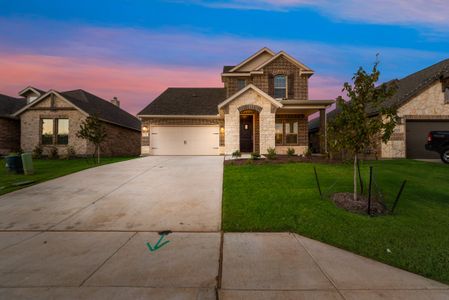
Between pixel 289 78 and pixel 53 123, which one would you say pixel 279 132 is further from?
pixel 53 123

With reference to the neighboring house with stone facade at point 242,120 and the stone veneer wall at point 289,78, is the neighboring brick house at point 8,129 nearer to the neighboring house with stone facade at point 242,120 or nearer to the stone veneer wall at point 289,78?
the neighboring house with stone facade at point 242,120

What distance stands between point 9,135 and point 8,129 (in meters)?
0.53

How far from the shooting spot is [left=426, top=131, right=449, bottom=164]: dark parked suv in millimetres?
12086

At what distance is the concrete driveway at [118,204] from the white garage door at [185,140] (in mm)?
8862

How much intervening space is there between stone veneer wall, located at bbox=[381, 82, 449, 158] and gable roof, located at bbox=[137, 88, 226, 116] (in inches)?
509

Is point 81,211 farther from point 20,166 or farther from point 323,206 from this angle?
point 20,166

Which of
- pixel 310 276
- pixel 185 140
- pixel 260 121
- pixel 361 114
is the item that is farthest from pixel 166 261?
pixel 185 140

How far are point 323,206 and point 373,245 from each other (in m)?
1.72

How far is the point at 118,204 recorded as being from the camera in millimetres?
6125

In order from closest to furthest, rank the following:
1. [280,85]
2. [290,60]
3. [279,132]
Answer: [290,60]
[279,132]
[280,85]

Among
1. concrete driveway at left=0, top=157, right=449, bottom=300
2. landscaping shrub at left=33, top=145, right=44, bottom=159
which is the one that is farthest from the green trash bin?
landscaping shrub at left=33, top=145, right=44, bottom=159

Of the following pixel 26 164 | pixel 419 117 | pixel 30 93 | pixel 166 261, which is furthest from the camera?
pixel 30 93

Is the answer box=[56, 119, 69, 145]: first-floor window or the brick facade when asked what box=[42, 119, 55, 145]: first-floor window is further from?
box=[56, 119, 69, 145]: first-floor window

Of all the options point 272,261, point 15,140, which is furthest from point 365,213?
point 15,140
